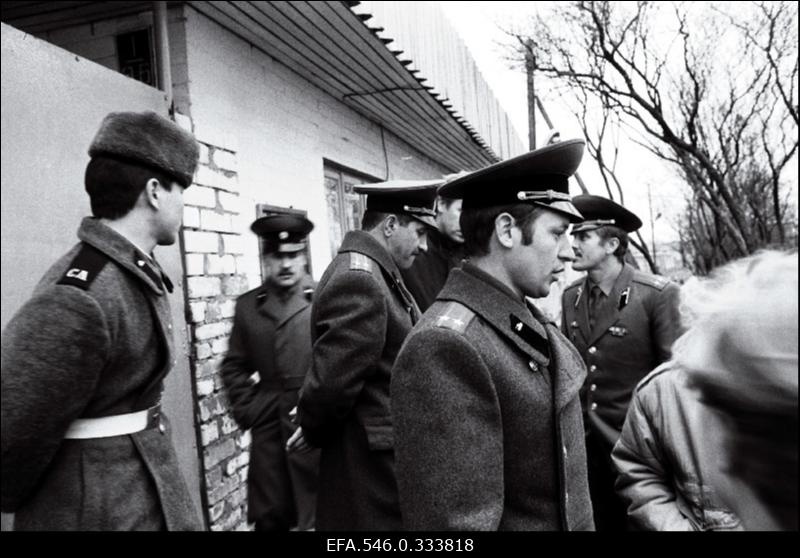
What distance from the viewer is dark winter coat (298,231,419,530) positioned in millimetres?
2705

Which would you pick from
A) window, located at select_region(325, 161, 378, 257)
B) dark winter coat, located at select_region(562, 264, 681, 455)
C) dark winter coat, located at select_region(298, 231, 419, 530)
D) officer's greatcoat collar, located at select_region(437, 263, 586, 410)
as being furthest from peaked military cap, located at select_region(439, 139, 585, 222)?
window, located at select_region(325, 161, 378, 257)

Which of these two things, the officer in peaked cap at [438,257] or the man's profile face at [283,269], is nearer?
the man's profile face at [283,269]

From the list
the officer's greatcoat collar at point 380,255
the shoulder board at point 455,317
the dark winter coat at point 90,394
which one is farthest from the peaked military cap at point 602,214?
the dark winter coat at point 90,394

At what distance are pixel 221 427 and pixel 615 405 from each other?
245 cm

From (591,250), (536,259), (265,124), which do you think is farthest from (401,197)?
(265,124)

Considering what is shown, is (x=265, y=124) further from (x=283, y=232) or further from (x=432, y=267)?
(x=432, y=267)

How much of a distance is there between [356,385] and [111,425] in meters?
1.04

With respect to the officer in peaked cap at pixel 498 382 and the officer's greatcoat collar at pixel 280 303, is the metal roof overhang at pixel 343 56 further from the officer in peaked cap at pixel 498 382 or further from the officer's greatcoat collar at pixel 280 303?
the officer in peaked cap at pixel 498 382

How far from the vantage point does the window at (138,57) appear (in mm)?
4094

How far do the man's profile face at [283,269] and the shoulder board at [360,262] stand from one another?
1.06 metres

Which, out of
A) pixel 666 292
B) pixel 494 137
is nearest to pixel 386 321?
pixel 666 292

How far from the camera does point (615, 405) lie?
3625 millimetres

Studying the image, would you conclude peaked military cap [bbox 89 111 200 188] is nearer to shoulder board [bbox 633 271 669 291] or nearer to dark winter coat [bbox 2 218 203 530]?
dark winter coat [bbox 2 218 203 530]

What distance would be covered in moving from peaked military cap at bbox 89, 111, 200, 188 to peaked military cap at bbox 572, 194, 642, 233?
8.65 ft
